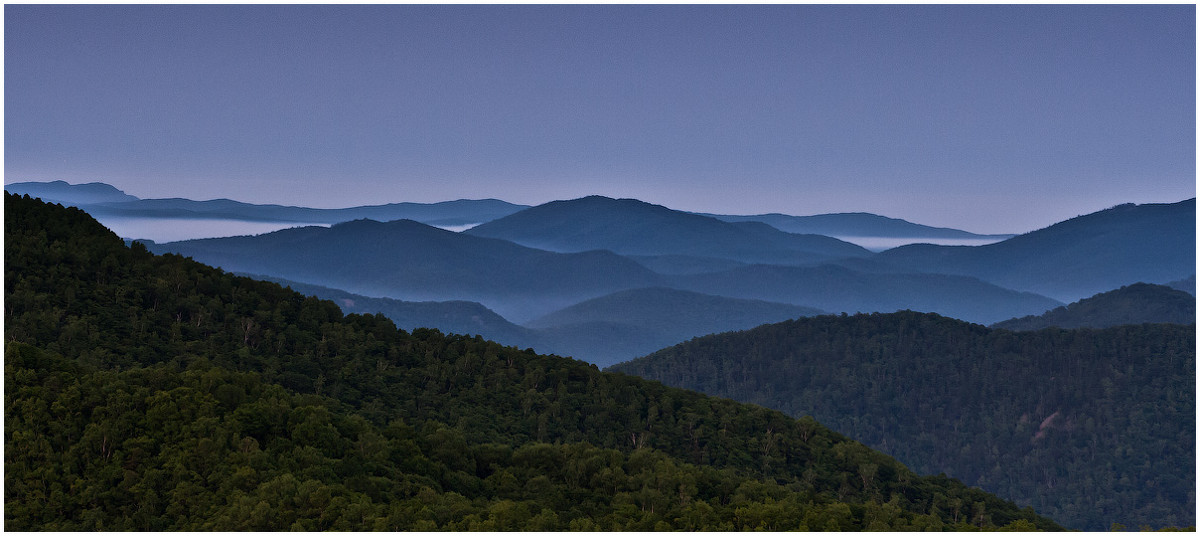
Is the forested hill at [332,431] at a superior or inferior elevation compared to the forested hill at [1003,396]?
superior

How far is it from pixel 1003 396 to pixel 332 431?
117 metres

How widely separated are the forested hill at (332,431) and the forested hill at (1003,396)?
75256 millimetres

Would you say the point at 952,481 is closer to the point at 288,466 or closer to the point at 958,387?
the point at 288,466

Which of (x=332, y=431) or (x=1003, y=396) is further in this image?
(x=1003, y=396)

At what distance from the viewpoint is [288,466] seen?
32.2m

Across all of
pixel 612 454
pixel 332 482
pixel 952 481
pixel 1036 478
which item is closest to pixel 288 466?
pixel 332 482

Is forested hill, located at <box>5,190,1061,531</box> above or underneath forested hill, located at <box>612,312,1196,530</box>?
above

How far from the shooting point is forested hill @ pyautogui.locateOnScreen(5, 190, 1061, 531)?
30578mm

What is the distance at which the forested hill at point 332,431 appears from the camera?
100 ft

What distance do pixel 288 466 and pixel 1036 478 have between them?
10913 cm

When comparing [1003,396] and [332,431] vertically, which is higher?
[332,431]

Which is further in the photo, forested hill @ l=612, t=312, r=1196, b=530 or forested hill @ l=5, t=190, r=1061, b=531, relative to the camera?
forested hill @ l=612, t=312, r=1196, b=530

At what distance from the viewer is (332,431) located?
3484cm

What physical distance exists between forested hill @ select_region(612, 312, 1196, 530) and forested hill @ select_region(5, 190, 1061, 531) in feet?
247
